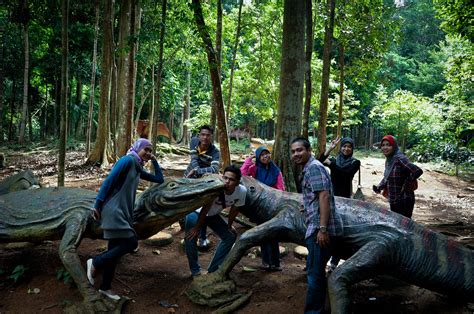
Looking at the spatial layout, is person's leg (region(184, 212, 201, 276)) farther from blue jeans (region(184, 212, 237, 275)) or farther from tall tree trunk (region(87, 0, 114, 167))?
tall tree trunk (region(87, 0, 114, 167))

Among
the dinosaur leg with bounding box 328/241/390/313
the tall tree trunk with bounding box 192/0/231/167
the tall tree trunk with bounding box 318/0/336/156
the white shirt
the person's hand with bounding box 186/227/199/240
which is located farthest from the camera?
the tall tree trunk with bounding box 318/0/336/156

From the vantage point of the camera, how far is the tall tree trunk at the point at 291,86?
7438 mm

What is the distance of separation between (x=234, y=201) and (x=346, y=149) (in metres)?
2.23

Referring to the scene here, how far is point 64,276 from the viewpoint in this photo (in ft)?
13.9

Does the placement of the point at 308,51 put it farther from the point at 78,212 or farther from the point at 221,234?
the point at 78,212

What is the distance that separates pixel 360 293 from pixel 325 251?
1.27m

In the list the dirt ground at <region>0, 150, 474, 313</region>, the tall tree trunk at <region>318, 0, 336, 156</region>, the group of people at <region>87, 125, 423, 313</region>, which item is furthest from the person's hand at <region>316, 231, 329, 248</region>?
the tall tree trunk at <region>318, 0, 336, 156</region>

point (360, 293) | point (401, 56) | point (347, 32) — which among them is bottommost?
point (360, 293)

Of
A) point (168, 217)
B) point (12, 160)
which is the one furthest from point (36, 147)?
point (168, 217)

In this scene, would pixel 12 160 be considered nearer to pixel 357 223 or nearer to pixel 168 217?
pixel 168 217

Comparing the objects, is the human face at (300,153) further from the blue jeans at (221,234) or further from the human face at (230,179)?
the blue jeans at (221,234)

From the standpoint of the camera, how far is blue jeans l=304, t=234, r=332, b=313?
339 cm

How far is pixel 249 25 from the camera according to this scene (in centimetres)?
1332

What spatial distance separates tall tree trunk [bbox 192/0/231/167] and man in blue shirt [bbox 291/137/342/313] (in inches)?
182
